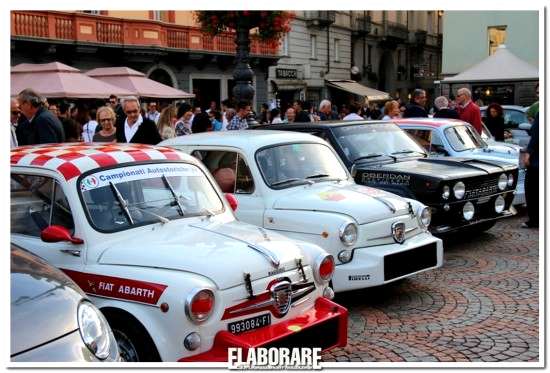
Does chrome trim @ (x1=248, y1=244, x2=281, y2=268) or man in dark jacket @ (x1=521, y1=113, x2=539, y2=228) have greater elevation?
chrome trim @ (x1=248, y1=244, x2=281, y2=268)

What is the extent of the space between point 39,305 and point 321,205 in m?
3.11

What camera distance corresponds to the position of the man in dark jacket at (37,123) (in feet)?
23.6

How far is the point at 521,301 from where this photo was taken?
5902 mm

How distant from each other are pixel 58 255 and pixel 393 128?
5.18 m

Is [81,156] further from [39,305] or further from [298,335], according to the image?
[298,335]

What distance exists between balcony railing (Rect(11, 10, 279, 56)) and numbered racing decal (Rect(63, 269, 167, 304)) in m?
15.4

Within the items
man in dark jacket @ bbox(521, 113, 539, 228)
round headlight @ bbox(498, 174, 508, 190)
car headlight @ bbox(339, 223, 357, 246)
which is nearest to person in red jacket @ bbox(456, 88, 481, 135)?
man in dark jacket @ bbox(521, 113, 539, 228)

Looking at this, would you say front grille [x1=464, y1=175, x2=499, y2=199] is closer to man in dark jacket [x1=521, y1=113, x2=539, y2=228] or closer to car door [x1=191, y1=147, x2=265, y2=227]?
man in dark jacket [x1=521, y1=113, x2=539, y2=228]

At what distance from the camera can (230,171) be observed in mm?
6344

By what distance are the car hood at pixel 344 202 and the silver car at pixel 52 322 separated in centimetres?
277

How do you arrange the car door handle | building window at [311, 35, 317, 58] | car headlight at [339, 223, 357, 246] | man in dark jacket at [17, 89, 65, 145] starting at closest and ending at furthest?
the car door handle < car headlight at [339, 223, 357, 246] < man in dark jacket at [17, 89, 65, 145] < building window at [311, 35, 317, 58]

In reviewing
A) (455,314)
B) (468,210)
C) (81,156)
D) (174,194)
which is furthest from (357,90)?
(81,156)

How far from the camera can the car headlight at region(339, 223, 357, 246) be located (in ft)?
18.0
